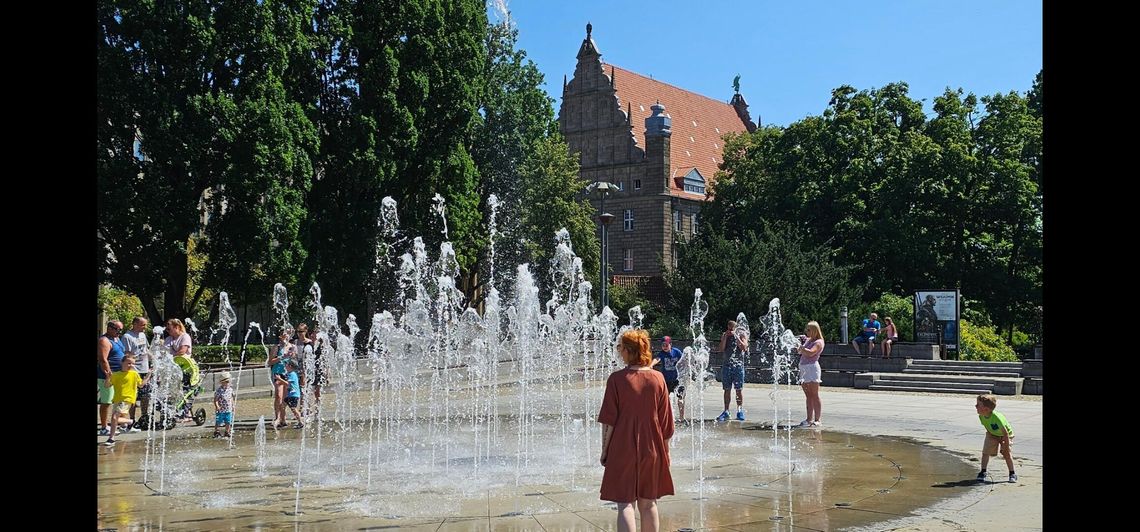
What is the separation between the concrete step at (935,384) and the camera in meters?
21.1

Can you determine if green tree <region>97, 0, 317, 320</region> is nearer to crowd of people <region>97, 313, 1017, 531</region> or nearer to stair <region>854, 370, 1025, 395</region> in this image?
crowd of people <region>97, 313, 1017, 531</region>

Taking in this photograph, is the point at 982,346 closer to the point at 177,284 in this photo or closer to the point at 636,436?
the point at 177,284

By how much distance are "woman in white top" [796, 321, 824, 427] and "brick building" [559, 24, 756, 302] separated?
162 ft

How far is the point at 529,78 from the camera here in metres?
39.2

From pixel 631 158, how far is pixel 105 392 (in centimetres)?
5471

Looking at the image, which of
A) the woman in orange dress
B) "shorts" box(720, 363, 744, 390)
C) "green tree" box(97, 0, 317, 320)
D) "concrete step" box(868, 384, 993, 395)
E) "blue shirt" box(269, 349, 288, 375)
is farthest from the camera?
"green tree" box(97, 0, 317, 320)

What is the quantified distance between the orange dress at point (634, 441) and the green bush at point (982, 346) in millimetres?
24822

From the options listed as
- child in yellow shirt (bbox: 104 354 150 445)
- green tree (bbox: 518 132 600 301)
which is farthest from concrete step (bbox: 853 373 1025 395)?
green tree (bbox: 518 132 600 301)

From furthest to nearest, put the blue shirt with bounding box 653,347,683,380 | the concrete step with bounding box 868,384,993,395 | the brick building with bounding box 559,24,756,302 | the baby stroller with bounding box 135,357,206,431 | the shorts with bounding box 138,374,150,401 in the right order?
the brick building with bounding box 559,24,756,302 → the concrete step with bounding box 868,384,993,395 → the shorts with bounding box 138,374,150,401 → the baby stroller with bounding box 135,357,206,431 → the blue shirt with bounding box 653,347,683,380

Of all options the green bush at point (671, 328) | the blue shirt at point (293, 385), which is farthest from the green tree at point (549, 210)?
the blue shirt at point (293, 385)

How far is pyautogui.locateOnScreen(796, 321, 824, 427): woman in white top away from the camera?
12766 mm

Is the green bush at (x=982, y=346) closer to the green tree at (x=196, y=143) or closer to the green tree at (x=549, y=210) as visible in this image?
the green tree at (x=549, y=210)
